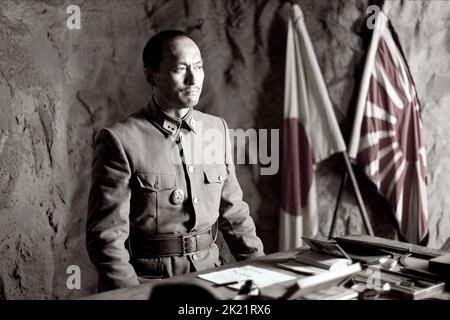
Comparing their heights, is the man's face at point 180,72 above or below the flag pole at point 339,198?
above

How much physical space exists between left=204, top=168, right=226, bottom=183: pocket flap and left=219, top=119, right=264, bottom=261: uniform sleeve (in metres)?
0.05

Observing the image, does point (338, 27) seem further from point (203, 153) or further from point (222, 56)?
point (203, 153)

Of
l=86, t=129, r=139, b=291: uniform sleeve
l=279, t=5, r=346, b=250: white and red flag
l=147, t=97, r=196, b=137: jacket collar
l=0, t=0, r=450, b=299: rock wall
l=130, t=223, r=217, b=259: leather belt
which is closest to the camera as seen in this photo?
l=86, t=129, r=139, b=291: uniform sleeve

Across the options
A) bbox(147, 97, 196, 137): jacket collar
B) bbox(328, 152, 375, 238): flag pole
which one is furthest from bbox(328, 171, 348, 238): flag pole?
bbox(147, 97, 196, 137): jacket collar

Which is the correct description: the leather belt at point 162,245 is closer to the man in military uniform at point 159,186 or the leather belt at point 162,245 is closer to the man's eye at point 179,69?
the man in military uniform at point 159,186

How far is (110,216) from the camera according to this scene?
1.74 metres

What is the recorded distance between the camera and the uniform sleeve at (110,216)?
1.72 metres

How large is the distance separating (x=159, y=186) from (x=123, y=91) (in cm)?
113

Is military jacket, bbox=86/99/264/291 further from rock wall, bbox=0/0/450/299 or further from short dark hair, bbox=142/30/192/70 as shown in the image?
rock wall, bbox=0/0/450/299

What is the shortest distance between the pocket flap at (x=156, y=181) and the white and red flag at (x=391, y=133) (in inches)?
53.6

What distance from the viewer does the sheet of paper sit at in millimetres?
1383

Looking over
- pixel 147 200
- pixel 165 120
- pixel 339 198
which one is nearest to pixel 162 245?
pixel 147 200

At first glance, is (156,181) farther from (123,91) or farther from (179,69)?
(123,91)

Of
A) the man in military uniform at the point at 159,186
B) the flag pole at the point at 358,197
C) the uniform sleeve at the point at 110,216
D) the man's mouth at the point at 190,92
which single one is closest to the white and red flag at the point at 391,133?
the flag pole at the point at 358,197
